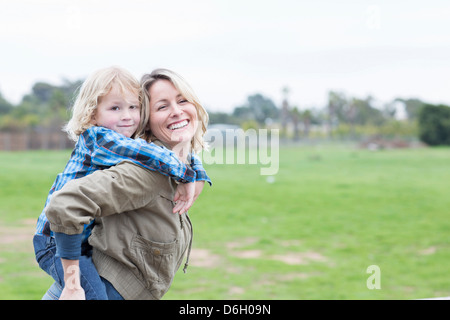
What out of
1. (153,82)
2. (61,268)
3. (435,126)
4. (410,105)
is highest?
(153,82)

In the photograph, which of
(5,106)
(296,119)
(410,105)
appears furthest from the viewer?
(410,105)

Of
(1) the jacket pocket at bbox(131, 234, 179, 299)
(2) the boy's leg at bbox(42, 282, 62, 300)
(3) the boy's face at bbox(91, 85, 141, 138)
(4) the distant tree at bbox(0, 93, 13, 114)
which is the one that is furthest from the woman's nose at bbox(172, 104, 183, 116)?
(4) the distant tree at bbox(0, 93, 13, 114)

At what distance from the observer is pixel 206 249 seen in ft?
26.0

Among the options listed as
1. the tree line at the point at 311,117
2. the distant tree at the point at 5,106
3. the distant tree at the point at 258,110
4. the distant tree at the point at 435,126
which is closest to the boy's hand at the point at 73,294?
the tree line at the point at 311,117

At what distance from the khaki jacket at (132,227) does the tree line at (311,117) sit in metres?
26.1

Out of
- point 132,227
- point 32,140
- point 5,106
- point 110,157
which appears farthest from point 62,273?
point 5,106

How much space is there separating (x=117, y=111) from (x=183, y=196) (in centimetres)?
33

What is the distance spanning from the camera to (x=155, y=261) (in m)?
1.43

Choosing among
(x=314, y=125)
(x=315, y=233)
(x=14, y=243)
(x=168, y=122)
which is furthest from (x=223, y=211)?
(x=314, y=125)

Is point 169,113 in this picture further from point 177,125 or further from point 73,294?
point 73,294

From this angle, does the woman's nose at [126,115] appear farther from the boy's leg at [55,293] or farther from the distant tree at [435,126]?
the distant tree at [435,126]

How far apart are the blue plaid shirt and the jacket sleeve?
1.3 inches

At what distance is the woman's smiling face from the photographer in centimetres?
152

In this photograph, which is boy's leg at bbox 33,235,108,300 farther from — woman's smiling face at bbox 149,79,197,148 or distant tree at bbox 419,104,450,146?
distant tree at bbox 419,104,450,146
